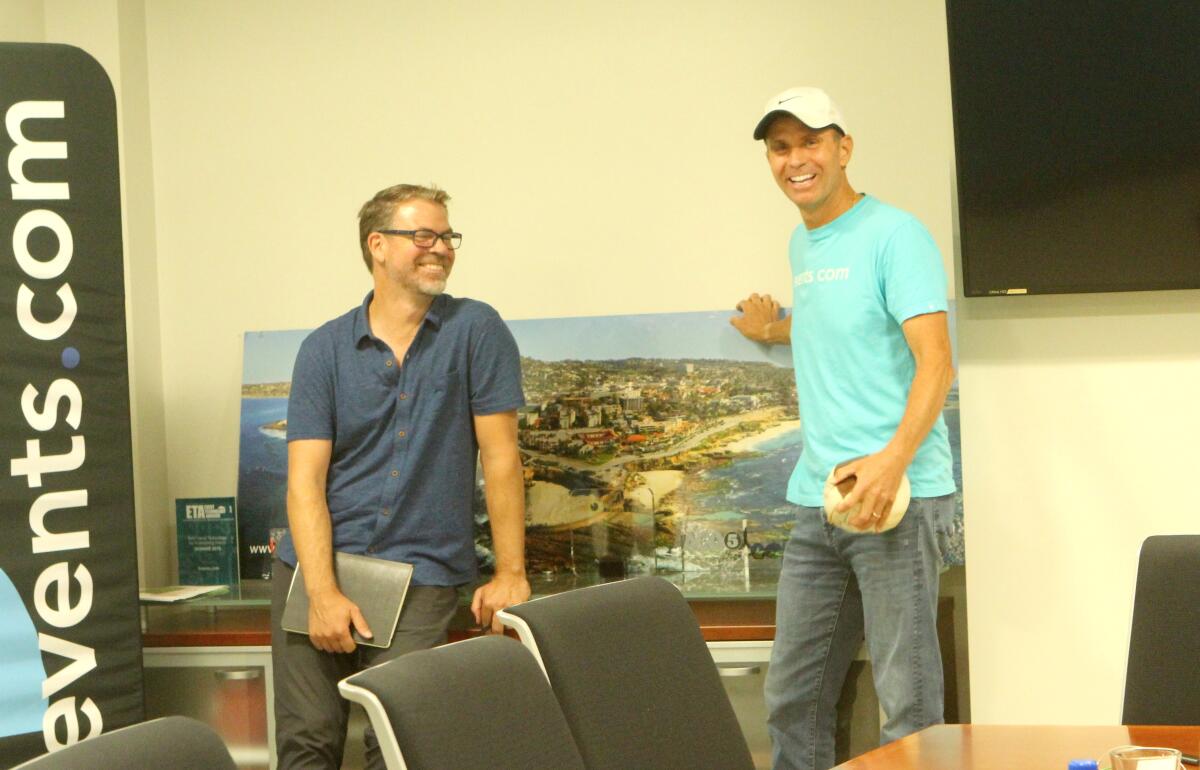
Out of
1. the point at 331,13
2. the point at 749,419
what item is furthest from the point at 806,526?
the point at 331,13

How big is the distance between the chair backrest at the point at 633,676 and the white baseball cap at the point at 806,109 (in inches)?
49.9

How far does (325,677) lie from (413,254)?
1081mm

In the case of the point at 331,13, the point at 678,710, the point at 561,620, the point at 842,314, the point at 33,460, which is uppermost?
the point at 331,13

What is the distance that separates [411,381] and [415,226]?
40cm

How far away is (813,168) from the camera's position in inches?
116

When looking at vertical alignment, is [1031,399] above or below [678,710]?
above

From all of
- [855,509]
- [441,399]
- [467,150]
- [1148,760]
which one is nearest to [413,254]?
[441,399]

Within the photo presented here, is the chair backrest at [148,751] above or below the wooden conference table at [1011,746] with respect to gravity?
above

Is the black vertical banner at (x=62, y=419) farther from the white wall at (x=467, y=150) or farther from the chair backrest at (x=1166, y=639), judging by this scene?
the chair backrest at (x=1166, y=639)

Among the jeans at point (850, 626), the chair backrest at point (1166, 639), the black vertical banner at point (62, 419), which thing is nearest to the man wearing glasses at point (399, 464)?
the black vertical banner at point (62, 419)

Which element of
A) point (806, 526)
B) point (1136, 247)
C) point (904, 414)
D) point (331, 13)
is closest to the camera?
point (904, 414)

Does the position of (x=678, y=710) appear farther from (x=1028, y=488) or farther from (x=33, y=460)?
(x=33, y=460)

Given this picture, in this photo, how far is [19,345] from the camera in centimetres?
308

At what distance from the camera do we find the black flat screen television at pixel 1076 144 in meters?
3.17
